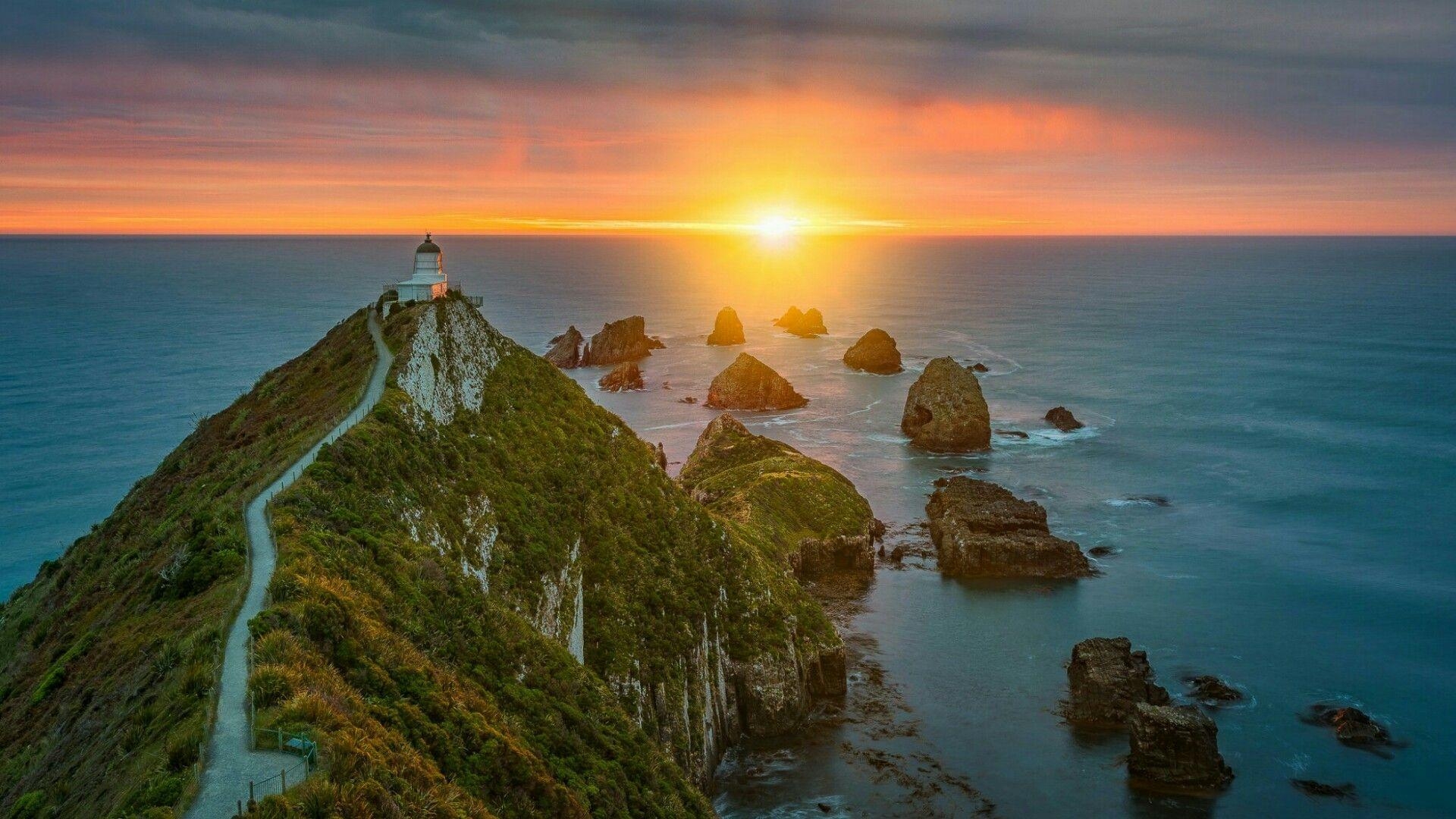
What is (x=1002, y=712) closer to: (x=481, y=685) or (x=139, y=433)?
(x=481, y=685)

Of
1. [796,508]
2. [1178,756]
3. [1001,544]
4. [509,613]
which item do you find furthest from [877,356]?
[509,613]

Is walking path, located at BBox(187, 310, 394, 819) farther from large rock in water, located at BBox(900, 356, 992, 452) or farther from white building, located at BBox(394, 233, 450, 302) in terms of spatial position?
large rock in water, located at BBox(900, 356, 992, 452)

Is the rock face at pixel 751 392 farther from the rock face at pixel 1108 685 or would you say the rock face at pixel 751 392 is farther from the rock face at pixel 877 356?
the rock face at pixel 1108 685

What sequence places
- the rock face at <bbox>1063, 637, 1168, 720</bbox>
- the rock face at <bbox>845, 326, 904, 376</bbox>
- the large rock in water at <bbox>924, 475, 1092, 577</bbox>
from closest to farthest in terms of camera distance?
1. the rock face at <bbox>1063, 637, 1168, 720</bbox>
2. the large rock in water at <bbox>924, 475, 1092, 577</bbox>
3. the rock face at <bbox>845, 326, 904, 376</bbox>

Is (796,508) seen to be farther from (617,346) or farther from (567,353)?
(617,346)

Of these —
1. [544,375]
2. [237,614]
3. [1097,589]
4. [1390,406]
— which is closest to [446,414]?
[544,375]

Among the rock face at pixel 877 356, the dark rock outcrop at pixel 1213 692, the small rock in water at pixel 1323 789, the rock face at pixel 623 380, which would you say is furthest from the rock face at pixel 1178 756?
the rock face at pixel 877 356

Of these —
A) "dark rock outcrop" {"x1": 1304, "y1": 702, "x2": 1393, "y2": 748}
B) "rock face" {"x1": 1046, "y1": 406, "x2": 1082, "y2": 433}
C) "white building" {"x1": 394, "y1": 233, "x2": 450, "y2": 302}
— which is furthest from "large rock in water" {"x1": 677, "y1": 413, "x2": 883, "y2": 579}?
"rock face" {"x1": 1046, "y1": 406, "x2": 1082, "y2": 433}
